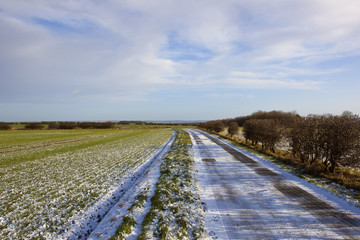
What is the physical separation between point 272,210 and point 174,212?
3458mm

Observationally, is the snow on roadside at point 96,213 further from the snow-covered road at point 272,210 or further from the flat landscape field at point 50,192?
the snow-covered road at point 272,210

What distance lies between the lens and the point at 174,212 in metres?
6.39

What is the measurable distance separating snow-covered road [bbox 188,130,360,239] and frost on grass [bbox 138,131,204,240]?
398 mm

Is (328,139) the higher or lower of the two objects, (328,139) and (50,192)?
the higher

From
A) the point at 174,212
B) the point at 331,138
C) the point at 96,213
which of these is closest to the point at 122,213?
the point at 96,213

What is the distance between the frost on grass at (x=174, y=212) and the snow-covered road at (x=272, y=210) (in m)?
0.40

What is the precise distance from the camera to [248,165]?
13.2 meters

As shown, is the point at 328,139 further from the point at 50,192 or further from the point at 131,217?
the point at 50,192

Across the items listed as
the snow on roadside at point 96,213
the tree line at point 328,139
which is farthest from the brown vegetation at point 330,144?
the snow on roadside at point 96,213

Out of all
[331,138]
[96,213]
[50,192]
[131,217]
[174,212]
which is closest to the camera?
[131,217]

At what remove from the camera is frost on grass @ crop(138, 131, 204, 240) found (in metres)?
5.21

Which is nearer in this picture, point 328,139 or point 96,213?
point 96,213

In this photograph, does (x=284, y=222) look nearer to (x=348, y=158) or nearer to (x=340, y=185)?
(x=340, y=185)

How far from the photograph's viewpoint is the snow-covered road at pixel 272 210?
5195mm
